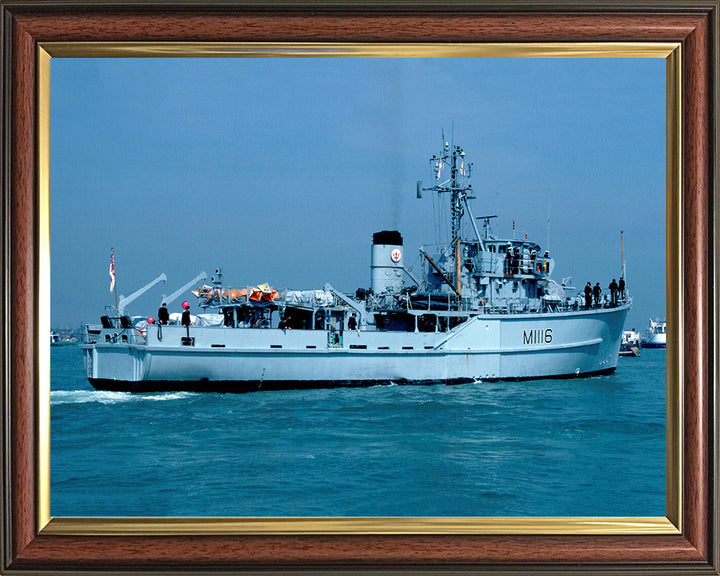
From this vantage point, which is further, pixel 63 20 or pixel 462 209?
pixel 462 209

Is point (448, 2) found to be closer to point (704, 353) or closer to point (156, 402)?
Result: point (704, 353)

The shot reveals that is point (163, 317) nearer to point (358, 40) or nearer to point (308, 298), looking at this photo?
point (308, 298)

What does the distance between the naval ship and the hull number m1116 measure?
34 millimetres

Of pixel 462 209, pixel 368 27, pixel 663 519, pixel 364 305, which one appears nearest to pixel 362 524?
pixel 663 519

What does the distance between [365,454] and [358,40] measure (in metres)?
8.03

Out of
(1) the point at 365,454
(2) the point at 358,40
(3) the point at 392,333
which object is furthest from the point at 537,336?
(2) the point at 358,40

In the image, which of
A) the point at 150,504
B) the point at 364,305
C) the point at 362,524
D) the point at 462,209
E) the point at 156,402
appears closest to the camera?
the point at 362,524

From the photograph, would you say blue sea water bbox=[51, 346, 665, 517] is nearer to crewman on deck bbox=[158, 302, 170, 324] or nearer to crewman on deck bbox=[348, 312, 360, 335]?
crewman on deck bbox=[158, 302, 170, 324]

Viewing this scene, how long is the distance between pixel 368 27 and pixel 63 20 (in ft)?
6.03

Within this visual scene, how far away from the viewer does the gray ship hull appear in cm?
2264

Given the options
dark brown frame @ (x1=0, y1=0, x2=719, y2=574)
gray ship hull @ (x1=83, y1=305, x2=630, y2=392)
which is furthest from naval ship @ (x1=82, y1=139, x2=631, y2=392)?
dark brown frame @ (x1=0, y1=0, x2=719, y2=574)

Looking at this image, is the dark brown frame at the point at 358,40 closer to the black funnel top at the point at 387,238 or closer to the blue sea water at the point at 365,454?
the blue sea water at the point at 365,454

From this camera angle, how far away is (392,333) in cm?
2461

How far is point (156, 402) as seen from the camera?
2012 cm
